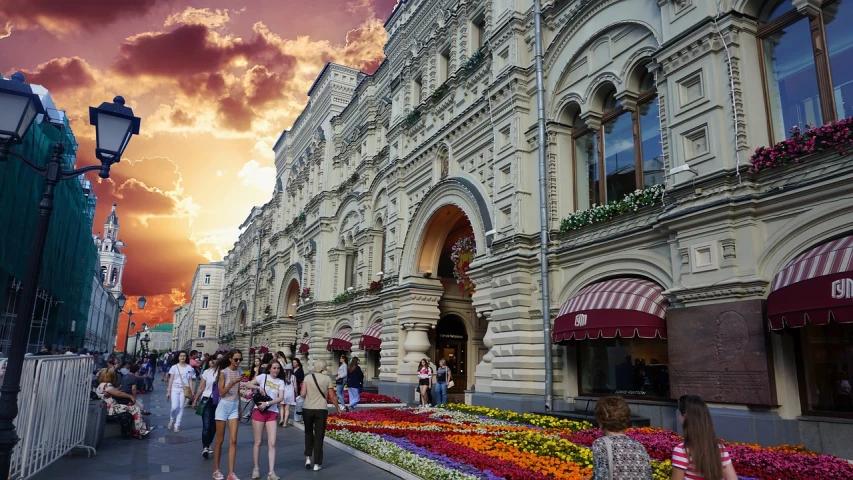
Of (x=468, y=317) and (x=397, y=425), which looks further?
(x=468, y=317)

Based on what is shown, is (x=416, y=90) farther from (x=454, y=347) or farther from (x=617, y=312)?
(x=617, y=312)

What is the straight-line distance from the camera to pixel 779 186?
10672 millimetres

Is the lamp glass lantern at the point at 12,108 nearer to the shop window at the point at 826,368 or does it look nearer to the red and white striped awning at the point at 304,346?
the shop window at the point at 826,368

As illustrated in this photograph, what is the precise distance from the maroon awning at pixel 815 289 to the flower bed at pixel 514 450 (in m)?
2.09

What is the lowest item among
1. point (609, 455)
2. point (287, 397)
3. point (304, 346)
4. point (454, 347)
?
point (287, 397)

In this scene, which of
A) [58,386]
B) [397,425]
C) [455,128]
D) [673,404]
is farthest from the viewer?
[455,128]

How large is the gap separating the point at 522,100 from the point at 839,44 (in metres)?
9.06

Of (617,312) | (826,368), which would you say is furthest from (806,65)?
(617,312)

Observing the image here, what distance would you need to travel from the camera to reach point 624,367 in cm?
1420

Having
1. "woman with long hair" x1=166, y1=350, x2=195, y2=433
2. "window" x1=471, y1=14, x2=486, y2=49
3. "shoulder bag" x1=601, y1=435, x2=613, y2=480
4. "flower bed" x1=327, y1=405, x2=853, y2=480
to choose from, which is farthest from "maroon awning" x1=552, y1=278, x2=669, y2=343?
"window" x1=471, y1=14, x2=486, y2=49

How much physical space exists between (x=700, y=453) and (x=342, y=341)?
26.8m

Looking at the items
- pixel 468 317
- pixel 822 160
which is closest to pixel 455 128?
pixel 468 317

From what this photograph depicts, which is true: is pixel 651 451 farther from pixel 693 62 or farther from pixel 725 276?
pixel 693 62

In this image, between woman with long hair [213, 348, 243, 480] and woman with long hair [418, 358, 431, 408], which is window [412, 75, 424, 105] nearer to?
woman with long hair [418, 358, 431, 408]
